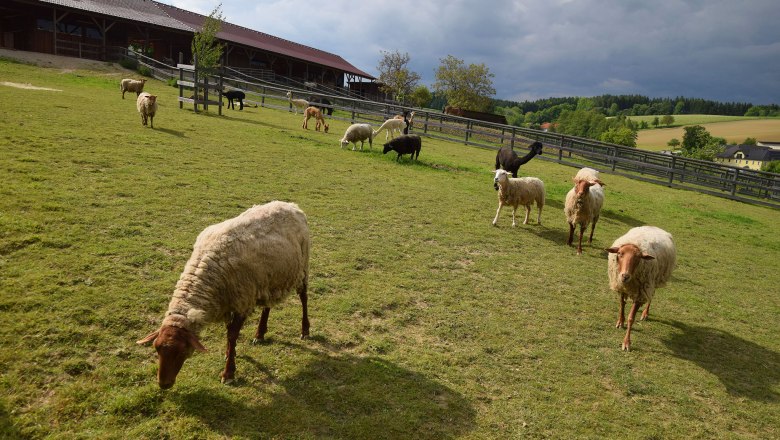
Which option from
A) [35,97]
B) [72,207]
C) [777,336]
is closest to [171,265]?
[72,207]

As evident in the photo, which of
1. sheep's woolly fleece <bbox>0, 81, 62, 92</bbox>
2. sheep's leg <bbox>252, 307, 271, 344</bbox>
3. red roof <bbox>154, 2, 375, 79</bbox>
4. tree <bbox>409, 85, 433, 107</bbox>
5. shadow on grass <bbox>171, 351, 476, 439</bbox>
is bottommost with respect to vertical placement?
shadow on grass <bbox>171, 351, 476, 439</bbox>

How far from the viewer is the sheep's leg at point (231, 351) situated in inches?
151

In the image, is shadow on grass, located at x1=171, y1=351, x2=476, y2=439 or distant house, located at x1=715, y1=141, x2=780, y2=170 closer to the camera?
shadow on grass, located at x1=171, y1=351, x2=476, y2=439

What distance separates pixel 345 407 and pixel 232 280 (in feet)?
5.02

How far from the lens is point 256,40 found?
45438 millimetres

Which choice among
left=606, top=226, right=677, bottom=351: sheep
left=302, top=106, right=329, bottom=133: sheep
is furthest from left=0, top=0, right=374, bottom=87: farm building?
left=606, top=226, right=677, bottom=351: sheep

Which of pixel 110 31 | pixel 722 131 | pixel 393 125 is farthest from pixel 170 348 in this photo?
pixel 722 131

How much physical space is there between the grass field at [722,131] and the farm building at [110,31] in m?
93.8

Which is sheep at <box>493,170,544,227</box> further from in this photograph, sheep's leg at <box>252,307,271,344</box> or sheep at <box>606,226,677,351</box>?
sheep's leg at <box>252,307,271,344</box>

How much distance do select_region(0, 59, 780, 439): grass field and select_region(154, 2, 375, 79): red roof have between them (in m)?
33.7

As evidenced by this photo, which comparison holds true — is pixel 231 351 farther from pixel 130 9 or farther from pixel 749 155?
pixel 749 155

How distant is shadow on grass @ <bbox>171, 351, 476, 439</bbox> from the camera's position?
345 centimetres

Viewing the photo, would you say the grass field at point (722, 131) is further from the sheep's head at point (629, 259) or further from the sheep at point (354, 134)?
the sheep's head at point (629, 259)

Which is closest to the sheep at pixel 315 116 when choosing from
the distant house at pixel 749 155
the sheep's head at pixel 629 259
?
the sheep's head at pixel 629 259
